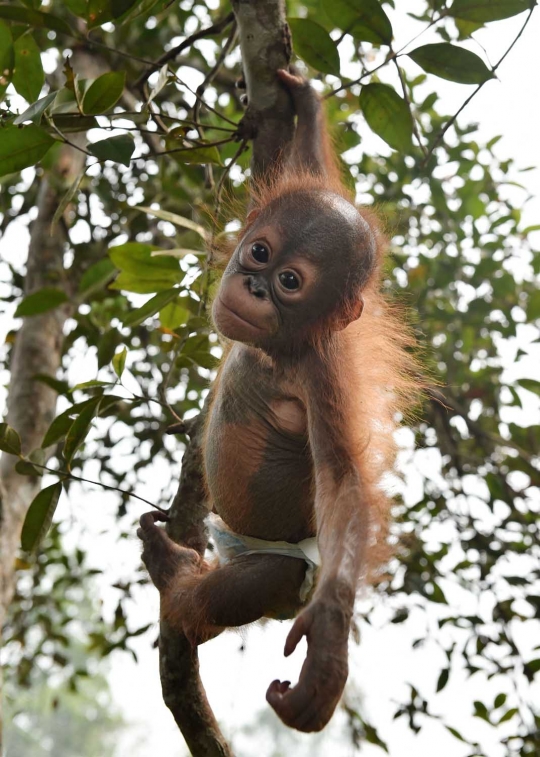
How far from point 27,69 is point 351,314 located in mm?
992

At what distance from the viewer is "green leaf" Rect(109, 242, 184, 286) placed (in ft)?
7.59

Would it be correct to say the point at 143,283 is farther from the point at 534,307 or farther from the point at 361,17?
the point at 534,307

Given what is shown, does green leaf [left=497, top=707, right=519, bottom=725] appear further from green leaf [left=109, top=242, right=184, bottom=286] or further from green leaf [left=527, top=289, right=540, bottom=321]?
green leaf [left=109, top=242, right=184, bottom=286]

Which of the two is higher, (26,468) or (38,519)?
(26,468)

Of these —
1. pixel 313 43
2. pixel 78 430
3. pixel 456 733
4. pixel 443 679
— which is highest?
pixel 313 43

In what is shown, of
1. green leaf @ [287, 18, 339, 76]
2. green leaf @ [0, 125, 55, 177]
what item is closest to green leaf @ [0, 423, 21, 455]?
green leaf @ [0, 125, 55, 177]

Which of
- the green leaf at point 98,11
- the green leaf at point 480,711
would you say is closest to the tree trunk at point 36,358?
the green leaf at point 98,11

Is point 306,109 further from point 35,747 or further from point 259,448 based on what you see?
point 35,747

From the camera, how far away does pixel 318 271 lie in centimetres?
194

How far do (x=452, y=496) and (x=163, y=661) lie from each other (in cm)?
229

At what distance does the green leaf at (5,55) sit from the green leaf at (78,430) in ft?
2.71

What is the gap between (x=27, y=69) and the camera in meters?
1.90

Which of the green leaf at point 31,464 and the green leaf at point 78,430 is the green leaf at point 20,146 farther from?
the green leaf at point 31,464

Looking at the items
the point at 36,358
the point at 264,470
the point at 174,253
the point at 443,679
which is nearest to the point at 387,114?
the point at 174,253
